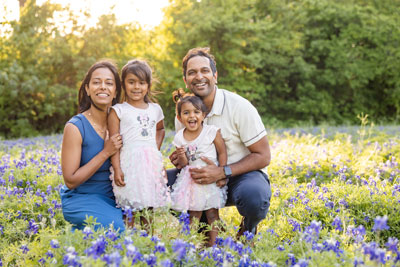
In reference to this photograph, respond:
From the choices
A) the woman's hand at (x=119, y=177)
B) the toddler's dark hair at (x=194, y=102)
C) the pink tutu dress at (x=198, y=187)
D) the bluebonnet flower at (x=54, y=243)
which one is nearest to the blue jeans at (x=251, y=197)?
the pink tutu dress at (x=198, y=187)

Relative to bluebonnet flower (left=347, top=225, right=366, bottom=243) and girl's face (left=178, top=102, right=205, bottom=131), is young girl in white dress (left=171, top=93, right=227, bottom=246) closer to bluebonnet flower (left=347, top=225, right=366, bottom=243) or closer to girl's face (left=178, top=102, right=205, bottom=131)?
girl's face (left=178, top=102, right=205, bottom=131)

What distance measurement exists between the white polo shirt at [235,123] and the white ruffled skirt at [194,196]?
16.1 inches

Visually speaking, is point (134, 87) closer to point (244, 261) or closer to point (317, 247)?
point (244, 261)

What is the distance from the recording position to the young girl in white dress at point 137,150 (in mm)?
3365

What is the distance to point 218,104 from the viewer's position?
12.5 ft

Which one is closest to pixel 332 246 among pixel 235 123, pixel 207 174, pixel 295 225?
pixel 295 225

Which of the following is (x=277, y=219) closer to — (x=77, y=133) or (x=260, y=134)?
(x=260, y=134)

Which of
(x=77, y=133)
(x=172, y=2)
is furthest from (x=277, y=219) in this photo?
Result: (x=172, y=2)

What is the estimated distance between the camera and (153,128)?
3.65 meters

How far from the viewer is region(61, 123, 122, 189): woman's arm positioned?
330cm

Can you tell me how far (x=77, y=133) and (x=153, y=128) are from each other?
0.65 meters

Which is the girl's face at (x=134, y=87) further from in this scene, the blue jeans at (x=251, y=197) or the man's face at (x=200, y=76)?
the blue jeans at (x=251, y=197)

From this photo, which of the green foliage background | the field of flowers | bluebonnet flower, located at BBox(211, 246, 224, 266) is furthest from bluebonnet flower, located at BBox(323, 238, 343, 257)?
the green foliage background

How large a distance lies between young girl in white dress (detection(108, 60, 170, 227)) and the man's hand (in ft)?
0.89
